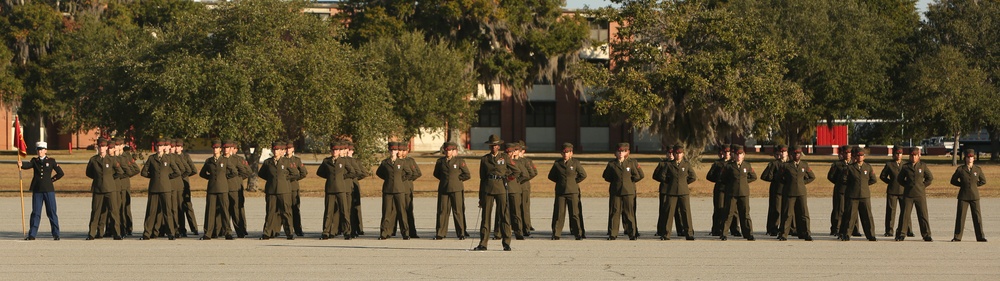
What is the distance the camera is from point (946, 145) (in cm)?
7775

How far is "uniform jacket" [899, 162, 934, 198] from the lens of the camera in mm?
18531

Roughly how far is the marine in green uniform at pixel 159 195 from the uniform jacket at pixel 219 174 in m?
0.46

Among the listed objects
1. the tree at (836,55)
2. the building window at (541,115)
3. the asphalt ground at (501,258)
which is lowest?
Answer: the asphalt ground at (501,258)

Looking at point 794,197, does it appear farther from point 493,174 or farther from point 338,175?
point 338,175

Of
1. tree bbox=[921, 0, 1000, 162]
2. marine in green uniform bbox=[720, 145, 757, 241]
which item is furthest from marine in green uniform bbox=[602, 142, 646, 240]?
tree bbox=[921, 0, 1000, 162]

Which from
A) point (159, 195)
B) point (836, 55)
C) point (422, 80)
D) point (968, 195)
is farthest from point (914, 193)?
point (422, 80)

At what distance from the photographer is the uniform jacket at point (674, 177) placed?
61.4 ft

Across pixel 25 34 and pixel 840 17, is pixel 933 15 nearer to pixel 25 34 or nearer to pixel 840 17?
pixel 840 17

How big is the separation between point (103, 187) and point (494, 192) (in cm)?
605

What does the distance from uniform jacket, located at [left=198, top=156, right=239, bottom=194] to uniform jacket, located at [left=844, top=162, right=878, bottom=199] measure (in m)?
9.15

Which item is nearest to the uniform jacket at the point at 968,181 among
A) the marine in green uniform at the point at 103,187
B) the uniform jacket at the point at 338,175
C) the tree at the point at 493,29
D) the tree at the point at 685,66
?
the uniform jacket at the point at 338,175

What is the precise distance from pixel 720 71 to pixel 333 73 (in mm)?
14994

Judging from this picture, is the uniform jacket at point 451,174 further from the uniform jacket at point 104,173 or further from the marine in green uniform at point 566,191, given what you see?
the uniform jacket at point 104,173

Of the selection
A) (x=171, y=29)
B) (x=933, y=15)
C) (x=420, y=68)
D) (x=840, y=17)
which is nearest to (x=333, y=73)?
(x=171, y=29)
